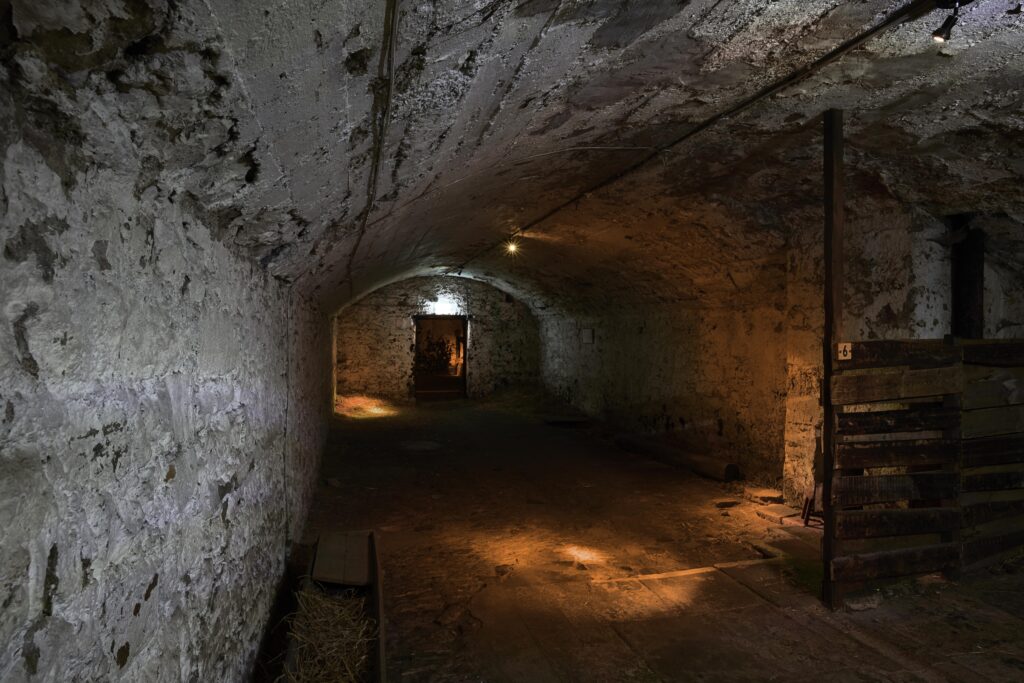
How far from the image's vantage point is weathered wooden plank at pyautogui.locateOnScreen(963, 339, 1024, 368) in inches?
152

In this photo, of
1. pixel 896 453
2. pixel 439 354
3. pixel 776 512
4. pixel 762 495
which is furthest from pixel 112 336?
pixel 439 354

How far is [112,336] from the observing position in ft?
4.28

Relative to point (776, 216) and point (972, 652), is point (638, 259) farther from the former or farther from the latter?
point (972, 652)

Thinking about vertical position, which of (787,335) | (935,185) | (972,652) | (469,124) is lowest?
(972,652)

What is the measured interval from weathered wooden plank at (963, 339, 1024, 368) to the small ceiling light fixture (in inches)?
81.3

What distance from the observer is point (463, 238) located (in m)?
6.96

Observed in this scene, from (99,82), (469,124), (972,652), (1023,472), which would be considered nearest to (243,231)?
(469,124)

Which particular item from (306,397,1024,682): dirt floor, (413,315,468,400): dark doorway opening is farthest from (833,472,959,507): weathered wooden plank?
(413,315,468,400): dark doorway opening

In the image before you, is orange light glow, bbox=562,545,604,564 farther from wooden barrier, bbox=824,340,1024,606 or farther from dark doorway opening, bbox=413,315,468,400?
dark doorway opening, bbox=413,315,468,400

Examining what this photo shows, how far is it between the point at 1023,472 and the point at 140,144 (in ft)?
17.3

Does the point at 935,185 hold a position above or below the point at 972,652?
above

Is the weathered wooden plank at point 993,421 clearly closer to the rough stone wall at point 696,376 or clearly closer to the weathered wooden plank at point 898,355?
the weathered wooden plank at point 898,355

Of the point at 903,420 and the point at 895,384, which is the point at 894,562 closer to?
the point at 903,420

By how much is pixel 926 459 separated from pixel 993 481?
697 millimetres
